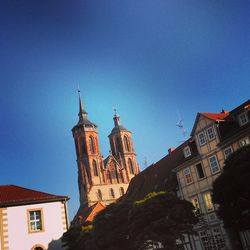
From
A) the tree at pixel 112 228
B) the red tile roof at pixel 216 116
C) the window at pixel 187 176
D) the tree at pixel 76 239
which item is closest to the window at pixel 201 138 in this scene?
the red tile roof at pixel 216 116

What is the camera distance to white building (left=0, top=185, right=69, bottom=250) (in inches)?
1100

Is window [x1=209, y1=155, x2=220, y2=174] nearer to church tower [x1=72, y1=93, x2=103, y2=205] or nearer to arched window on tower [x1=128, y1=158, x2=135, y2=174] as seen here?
church tower [x1=72, y1=93, x2=103, y2=205]

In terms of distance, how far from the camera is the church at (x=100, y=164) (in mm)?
94125

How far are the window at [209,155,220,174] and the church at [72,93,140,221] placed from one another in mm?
58332

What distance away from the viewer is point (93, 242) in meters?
26.9

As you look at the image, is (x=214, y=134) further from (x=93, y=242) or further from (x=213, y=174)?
(x=93, y=242)

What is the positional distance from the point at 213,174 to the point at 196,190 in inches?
116

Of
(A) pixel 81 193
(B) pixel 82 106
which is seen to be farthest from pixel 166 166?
(B) pixel 82 106

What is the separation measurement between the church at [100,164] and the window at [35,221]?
199 feet

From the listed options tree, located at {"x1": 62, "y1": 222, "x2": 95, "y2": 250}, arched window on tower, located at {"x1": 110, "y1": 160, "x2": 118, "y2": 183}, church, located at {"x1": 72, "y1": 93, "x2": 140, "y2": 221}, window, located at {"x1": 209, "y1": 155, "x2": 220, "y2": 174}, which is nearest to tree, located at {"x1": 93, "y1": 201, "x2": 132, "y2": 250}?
tree, located at {"x1": 62, "y1": 222, "x2": 95, "y2": 250}

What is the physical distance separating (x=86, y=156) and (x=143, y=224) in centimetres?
7487

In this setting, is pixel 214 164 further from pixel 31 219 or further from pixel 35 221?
pixel 31 219

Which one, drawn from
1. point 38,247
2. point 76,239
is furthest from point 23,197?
point 76,239

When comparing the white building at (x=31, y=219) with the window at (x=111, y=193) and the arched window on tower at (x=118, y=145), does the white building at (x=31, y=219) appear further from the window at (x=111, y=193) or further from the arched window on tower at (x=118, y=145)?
the arched window on tower at (x=118, y=145)
